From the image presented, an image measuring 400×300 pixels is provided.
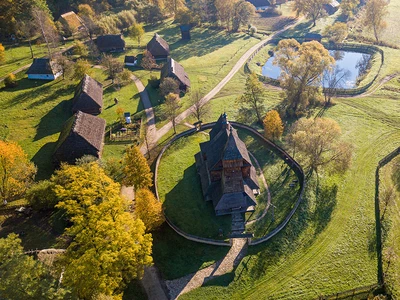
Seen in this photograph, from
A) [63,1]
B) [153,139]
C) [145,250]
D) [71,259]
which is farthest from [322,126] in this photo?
[63,1]

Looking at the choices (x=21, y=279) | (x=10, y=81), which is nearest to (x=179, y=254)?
(x=21, y=279)

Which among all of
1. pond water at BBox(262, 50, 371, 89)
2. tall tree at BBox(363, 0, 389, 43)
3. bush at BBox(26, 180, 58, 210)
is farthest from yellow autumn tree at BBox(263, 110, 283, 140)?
tall tree at BBox(363, 0, 389, 43)

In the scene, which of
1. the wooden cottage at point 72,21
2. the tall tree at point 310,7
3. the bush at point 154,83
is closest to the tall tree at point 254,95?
the bush at point 154,83

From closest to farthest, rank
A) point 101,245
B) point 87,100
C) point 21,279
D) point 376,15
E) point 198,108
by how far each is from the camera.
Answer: point 21,279 < point 101,245 < point 87,100 < point 198,108 < point 376,15

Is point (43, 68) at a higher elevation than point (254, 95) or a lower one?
higher

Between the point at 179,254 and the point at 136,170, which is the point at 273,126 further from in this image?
the point at 179,254

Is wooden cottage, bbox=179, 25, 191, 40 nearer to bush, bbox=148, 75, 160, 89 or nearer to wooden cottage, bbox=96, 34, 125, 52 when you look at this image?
wooden cottage, bbox=96, 34, 125, 52

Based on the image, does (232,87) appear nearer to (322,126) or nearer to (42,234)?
(322,126)
